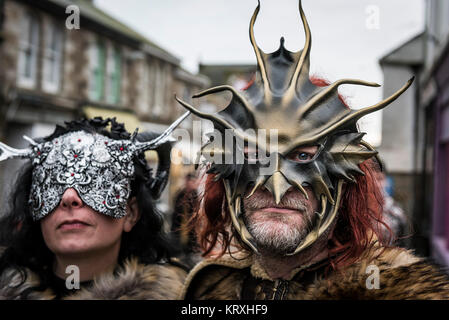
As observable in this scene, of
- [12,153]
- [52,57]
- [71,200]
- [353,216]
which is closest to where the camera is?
[353,216]

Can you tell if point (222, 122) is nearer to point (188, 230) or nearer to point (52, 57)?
point (188, 230)

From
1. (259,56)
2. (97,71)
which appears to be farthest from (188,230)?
(97,71)

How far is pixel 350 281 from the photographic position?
1.67 m

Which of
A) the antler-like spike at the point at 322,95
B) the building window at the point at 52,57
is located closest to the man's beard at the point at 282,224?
the antler-like spike at the point at 322,95

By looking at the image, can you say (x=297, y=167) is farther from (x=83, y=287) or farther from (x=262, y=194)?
(x=83, y=287)

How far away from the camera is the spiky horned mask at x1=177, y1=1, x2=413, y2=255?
5.33ft

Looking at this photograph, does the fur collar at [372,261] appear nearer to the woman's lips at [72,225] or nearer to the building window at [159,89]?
the woman's lips at [72,225]

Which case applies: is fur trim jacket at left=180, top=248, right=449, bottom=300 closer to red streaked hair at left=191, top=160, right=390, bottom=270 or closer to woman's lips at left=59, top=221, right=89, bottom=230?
red streaked hair at left=191, top=160, right=390, bottom=270

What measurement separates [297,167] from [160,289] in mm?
977

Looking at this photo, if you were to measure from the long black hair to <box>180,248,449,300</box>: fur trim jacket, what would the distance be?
527 mm

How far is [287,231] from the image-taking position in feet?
5.36

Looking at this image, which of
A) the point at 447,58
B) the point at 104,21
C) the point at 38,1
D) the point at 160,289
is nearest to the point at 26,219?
the point at 160,289

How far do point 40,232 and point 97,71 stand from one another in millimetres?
9735

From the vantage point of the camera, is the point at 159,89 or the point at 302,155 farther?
the point at 159,89
